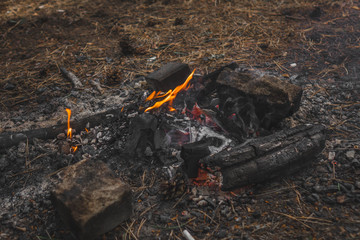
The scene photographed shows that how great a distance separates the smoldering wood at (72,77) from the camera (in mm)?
4082

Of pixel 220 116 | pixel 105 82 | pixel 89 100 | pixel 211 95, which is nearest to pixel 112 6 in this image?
pixel 105 82

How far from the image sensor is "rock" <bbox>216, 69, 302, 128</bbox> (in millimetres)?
2930

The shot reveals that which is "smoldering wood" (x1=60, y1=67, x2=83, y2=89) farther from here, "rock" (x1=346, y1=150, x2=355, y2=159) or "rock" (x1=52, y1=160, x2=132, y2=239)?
"rock" (x1=346, y1=150, x2=355, y2=159)

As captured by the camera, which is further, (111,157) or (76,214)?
(111,157)

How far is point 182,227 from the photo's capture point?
92.2 inches

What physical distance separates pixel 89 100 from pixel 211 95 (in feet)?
5.62

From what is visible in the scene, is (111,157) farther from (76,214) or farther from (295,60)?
(295,60)

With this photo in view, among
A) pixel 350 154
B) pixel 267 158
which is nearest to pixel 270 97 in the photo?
pixel 267 158

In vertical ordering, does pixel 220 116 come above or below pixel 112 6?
below

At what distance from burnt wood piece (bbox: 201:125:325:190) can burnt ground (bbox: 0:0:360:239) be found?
0.47ft

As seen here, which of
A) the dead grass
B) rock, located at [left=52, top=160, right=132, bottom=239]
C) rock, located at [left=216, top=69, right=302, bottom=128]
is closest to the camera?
rock, located at [left=52, top=160, right=132, bottom=239]

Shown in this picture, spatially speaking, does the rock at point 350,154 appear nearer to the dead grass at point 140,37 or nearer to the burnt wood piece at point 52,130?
the dead grass at point 140,37

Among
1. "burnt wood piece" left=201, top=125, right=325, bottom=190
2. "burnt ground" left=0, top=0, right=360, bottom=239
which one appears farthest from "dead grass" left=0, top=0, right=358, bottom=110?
"burnt wood piece" left=201, top=125, right=325, bottom=190

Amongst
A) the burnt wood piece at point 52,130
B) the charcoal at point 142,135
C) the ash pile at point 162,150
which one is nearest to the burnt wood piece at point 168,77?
the ash pile at point 162,150
